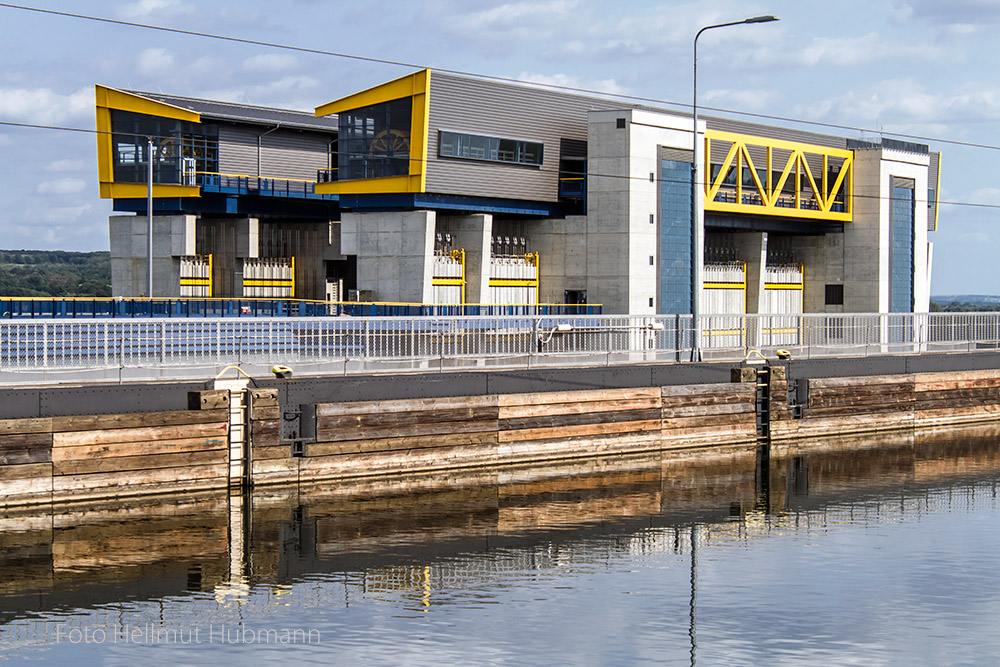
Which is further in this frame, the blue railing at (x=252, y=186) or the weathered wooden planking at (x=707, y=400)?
the blue railing at (x=252, y=186)

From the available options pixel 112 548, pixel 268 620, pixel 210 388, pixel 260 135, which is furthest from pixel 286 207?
pixel 268 620

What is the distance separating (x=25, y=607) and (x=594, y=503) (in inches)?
501

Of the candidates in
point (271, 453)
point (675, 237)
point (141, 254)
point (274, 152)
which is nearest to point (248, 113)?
point (274, 152)

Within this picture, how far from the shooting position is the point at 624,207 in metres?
56.4

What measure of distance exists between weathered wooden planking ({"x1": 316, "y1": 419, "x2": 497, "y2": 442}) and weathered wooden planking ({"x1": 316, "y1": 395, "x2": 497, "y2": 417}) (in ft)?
1.20

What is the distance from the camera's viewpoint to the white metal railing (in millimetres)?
26156

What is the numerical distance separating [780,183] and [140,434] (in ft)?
153

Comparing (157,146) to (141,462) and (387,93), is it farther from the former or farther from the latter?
(141,462)

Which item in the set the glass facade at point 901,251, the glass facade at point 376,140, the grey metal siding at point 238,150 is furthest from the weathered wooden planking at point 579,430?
the glass facade at point 901,251

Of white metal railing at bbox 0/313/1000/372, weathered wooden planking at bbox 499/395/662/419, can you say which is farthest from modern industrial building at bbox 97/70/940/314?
weathered wooden planking at bbox 499/395/662/419

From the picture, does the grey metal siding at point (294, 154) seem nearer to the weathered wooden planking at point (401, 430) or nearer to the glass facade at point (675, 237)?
the glass facade at point (675, 237)

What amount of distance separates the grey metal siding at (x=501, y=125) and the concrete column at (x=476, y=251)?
4.42 feet

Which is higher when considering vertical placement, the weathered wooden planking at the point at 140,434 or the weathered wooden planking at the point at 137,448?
the weathered wooden planking at the point at 140,434

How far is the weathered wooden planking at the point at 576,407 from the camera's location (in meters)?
31.3
